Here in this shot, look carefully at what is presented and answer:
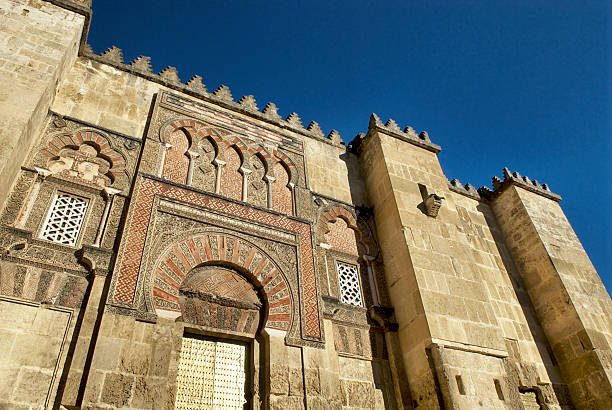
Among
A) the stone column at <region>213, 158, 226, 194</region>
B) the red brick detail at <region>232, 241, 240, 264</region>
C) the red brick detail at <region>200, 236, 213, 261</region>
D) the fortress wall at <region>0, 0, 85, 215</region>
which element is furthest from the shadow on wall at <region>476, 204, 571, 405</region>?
the fortress wall at <region>0, 0, 85, 215</region>

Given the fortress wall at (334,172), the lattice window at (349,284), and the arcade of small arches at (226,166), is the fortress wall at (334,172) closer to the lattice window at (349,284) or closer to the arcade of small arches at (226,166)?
the arcade of small arches at (226,166)

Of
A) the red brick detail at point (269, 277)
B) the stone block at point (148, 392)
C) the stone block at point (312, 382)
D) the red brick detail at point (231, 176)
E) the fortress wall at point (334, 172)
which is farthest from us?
the fortress wall at point (334, 172)

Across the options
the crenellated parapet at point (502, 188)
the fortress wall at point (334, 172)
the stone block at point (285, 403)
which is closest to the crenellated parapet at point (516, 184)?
the crenellated parapet at point (502, 188)

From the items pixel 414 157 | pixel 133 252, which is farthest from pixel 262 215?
pixel 414 157

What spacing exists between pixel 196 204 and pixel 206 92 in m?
1.98

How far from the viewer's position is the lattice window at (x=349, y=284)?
512cm

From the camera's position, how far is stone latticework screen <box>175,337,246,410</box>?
12.1 feet

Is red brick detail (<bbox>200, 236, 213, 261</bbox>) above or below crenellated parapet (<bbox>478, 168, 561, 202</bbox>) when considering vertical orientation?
below

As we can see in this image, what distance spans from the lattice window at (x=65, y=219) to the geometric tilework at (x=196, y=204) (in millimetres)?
428

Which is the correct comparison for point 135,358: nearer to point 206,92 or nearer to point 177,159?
point 177,159

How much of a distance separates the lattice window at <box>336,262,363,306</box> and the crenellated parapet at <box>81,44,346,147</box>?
2126mm

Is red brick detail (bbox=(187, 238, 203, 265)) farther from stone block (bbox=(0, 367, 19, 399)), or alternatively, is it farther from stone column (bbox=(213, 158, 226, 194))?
stone block (bbox=(0, 367, 19, 399))

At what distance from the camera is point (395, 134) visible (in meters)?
6.69

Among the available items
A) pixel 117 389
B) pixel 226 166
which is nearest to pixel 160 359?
pixel 117 389
